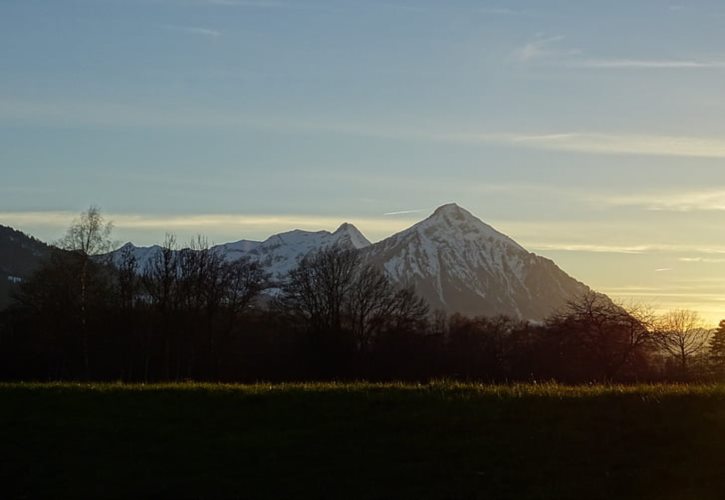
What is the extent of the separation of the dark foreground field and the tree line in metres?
29.8

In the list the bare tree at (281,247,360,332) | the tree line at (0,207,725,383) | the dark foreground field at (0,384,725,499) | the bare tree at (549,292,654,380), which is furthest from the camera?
the bare tree at (281,247,360,332)

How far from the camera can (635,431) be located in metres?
15.1

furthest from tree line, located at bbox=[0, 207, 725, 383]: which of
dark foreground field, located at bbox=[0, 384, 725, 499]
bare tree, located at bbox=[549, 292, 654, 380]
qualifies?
dark foreground field, located at bbox=[0, 384, 725, 499]

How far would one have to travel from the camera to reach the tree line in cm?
5384

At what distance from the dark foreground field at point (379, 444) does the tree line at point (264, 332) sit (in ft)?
97.9

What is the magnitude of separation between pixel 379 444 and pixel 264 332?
57342 millimetres

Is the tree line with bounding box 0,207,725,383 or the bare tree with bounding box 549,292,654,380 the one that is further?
the tree line with bounding box 0,207,725,383

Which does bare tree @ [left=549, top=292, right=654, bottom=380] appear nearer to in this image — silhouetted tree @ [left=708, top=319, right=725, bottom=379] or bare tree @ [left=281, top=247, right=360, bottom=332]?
silhouetted tree @ [left=708, top=319, right=725, bottom=379]

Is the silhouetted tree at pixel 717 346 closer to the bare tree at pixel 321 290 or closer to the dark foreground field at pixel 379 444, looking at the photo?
the bare tree at pixel 321 290

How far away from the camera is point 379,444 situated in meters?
15.6

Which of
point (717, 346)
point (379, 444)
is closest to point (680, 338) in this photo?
point (717, 346)

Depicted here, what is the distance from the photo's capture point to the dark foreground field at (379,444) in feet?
43.9

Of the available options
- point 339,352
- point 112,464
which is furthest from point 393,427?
point 339,352

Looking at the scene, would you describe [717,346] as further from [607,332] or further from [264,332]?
[264,332]
